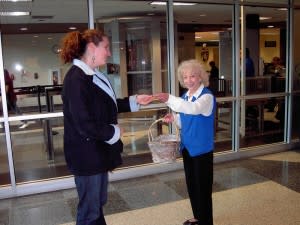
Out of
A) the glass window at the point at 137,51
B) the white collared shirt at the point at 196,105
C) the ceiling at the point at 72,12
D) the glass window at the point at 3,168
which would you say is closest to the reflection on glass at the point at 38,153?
the glass window at the point at 3,168

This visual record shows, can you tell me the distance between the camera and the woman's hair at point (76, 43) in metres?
2.12

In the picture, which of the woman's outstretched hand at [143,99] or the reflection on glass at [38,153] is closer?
the woman's outstretched hand at [143,99]

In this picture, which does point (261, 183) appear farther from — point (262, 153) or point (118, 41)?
point (118, 41)

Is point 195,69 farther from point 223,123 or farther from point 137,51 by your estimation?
point 137,51

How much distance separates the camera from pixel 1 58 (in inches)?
149

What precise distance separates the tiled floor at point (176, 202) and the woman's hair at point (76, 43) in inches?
68.8

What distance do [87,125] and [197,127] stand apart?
36.9 inches

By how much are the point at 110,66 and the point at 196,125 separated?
5969 millimetres

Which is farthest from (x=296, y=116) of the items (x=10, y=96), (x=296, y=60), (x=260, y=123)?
(x=10, y=96)

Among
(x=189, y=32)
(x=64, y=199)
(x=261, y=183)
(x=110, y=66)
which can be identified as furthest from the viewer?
(x=189, y=32)

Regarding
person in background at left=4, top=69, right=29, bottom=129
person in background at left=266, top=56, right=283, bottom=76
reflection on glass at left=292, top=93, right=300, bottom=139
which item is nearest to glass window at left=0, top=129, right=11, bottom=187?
person in background at left=4, top=69, right=29, bottom=129

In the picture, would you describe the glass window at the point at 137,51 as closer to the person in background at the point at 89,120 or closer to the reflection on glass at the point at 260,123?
the reflection on glass at the point at 260,123

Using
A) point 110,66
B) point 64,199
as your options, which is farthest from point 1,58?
point 110,66

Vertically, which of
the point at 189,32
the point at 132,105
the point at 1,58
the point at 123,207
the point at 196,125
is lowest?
the point at 123,207
